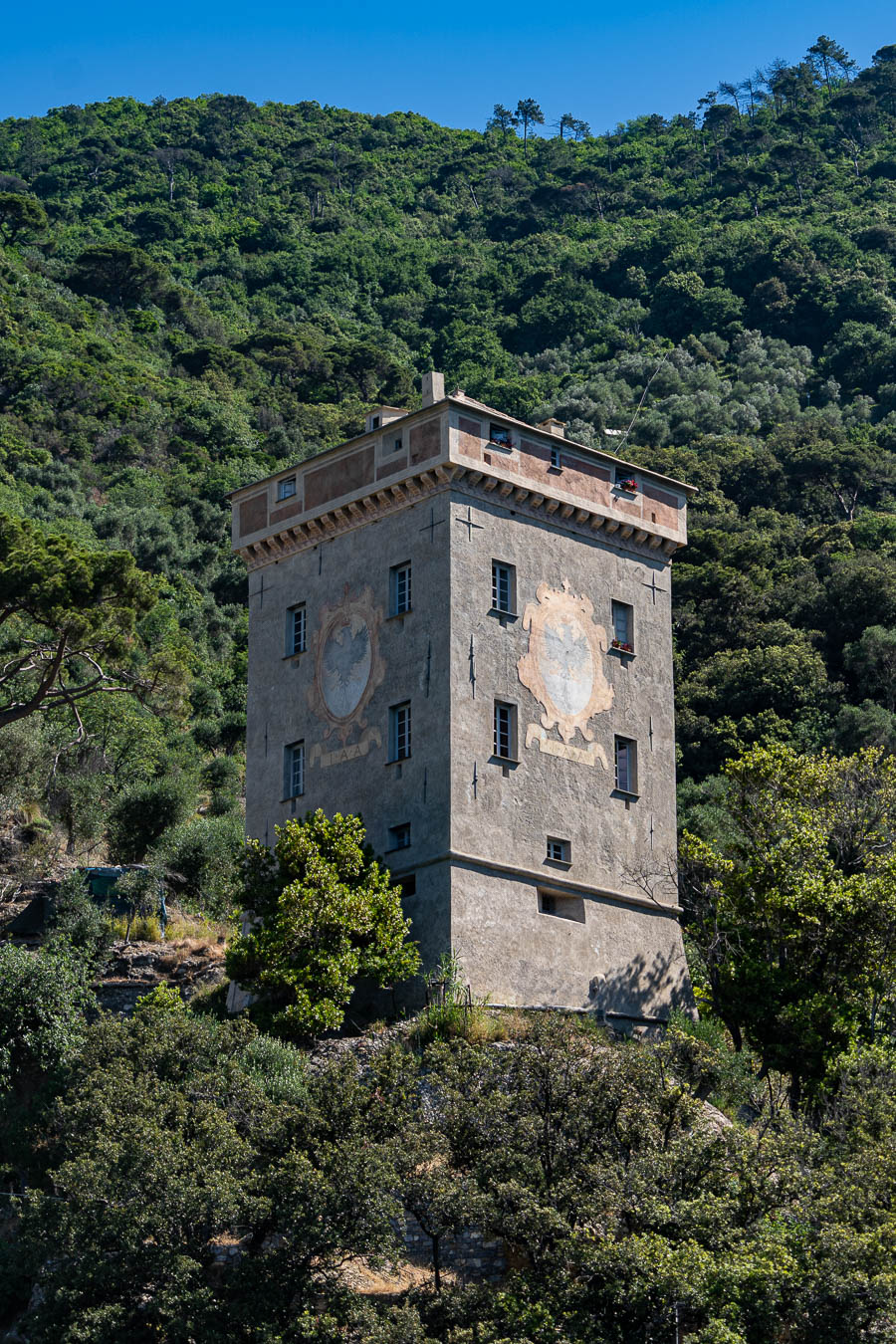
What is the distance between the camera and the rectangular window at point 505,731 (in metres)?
40.3

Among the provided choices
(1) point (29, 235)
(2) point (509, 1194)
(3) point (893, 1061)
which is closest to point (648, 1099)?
(2) point (509, 1194)

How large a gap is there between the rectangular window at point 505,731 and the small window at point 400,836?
225cm

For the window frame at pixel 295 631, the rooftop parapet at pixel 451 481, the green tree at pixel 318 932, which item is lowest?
the green tree at pixel 318 932

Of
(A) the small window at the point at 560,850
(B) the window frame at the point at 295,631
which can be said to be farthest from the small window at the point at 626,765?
(B) the window frame at the point at 295,631

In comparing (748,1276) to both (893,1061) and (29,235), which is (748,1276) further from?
(29,235)

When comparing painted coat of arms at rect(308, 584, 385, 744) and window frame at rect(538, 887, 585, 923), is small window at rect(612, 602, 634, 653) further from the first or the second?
window frame at rect(538, 887, 585, 923)

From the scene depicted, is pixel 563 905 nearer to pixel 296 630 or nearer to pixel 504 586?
pixel 504 586

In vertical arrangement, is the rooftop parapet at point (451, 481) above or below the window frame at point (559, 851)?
above

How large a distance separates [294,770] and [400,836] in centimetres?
380

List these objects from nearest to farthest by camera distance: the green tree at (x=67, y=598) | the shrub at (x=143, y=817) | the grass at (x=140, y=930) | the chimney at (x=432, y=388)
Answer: the chimney at (x=432, y=388) → the grass at (x=140, y=930) → the green tree at (x=67, y=598) → the shrub at (x=143, y=817)

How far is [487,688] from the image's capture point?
1591 inches

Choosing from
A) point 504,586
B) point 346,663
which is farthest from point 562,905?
point 346,663

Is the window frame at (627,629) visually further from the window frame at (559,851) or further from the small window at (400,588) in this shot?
the window frame at (559,851)

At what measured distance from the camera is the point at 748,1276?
93.4 ft
